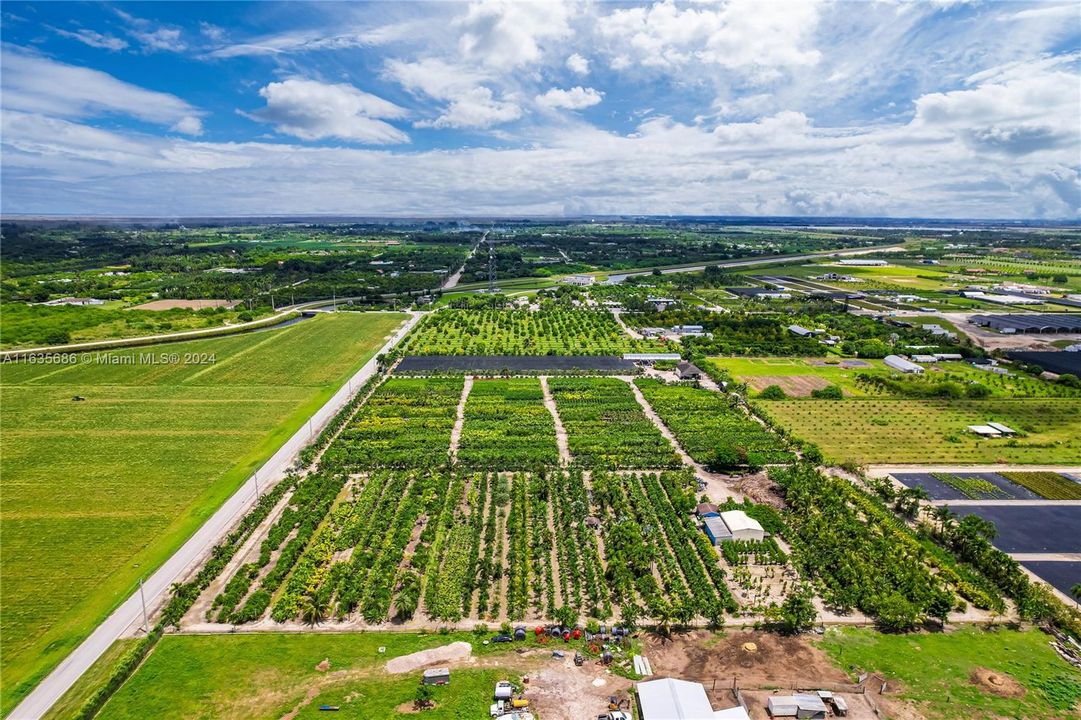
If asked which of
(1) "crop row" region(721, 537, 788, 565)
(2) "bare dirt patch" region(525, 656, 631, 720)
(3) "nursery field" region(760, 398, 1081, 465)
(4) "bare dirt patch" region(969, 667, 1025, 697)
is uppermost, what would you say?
(3) "nursery field" region(760, 398, 1081, 465)

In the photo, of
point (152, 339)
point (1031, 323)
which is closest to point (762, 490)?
point (1031, 323)

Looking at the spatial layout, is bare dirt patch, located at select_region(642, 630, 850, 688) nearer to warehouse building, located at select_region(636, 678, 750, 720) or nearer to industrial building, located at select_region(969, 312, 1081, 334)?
warehouse building, located at select_region(636, 678, 750, 720)

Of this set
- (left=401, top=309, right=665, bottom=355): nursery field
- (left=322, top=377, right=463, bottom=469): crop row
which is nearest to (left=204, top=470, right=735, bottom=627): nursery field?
(left=322, top=377, right=463, bottom=469): crop row

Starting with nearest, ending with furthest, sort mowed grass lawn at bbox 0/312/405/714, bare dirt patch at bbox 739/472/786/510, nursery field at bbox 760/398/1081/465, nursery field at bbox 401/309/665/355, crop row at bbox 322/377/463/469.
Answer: mowed grass lawn at bbox 0/312/405/714
bare dirt patch at bbox 739/472/786/510
crop row at bbox 322/377/463/469
nursery field at bbox 760/398/1081/465
nursery field at bbox 401/309/665/355

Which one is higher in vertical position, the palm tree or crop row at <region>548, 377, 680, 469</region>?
crop row at <region>548, 377, 680, 469</region>

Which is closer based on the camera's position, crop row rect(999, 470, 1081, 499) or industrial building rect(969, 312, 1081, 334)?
crop row rect(999, 470, 1081, 499)

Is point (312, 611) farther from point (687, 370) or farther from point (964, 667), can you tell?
point (687, 370)

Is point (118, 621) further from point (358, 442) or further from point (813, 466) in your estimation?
point (813, 466)

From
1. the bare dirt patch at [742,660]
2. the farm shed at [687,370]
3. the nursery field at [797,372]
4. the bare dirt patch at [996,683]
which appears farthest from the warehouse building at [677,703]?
the farm shed at [687,370]
